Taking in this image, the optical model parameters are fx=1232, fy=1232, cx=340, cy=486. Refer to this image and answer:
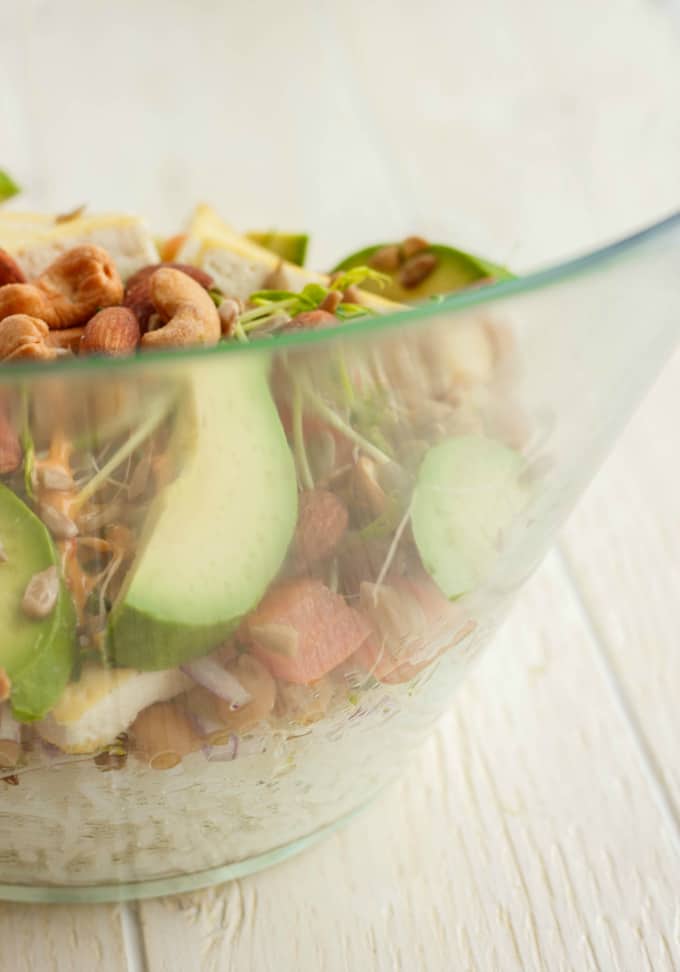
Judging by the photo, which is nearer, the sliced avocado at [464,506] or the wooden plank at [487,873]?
the sliced avocado at [464,506]

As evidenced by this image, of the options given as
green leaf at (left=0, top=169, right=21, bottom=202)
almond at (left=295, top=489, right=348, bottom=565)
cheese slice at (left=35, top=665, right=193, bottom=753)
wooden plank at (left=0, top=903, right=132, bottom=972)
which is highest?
almond at (left=295, top=489, right=348, bottom=565)

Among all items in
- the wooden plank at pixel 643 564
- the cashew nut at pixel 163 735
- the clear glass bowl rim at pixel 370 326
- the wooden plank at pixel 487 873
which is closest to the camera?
the clear glass bowl rim at pixel 370 326

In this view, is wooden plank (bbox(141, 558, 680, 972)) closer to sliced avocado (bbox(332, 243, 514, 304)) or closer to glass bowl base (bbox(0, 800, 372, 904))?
glass bowl base (bbox(0, 800, 372, 904))

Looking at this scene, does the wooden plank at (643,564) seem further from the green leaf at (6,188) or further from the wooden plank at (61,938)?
the green leaf at (6,188)

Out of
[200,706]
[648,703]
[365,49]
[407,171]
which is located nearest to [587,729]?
[648,703]

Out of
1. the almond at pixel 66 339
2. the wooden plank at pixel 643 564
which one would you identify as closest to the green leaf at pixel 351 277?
the almond at pixel 66 339

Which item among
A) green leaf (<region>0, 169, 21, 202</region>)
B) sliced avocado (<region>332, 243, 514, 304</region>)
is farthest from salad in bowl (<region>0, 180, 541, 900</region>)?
green leaf (<region>0, 169, 21, 202</region>)

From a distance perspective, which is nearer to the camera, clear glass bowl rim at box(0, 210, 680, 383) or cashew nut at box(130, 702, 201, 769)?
clear glass bowl rim at box(0, 210, 680, 383)
